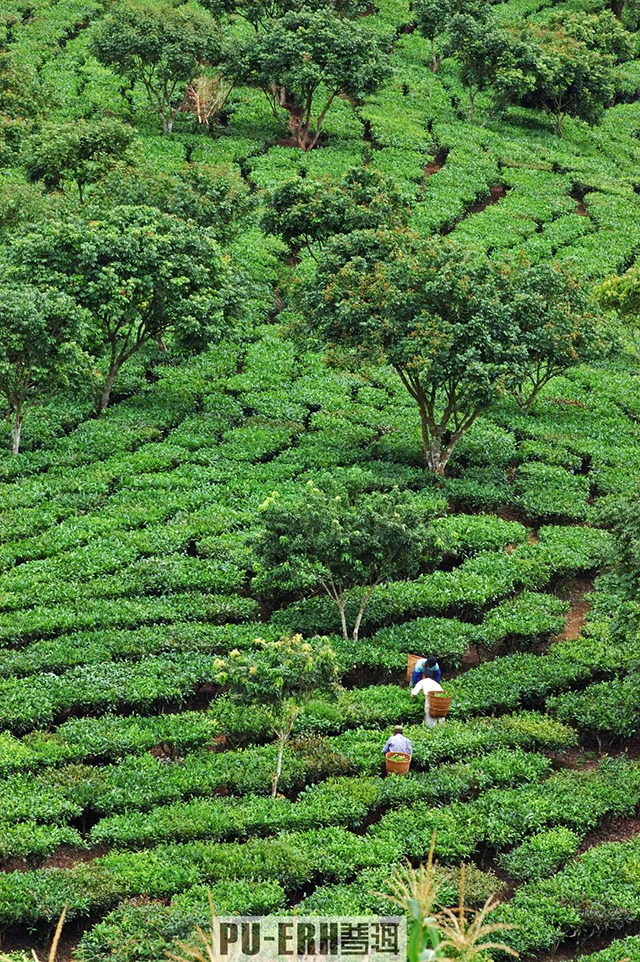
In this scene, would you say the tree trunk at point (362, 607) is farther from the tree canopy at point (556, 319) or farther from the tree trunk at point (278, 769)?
the tree canopy at point (556, 319)

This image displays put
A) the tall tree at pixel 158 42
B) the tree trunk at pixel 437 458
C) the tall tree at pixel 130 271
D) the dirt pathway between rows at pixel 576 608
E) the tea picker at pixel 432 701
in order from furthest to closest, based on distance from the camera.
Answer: the tall tree at pixel 158 42 < the tall tree at pixel 130 271 < the tree trunk at pixel 437 458 < the dirt pathway between rows at pixel 576 608 < the tea picker at pixel 432 701

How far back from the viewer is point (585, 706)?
2209 centimetres

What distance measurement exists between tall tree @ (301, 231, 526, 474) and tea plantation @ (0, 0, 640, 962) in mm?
97

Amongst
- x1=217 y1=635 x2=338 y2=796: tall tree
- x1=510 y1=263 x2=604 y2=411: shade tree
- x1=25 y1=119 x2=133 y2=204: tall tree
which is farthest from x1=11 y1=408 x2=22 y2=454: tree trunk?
x1=217 y1=635 x2=338 y2=796: tall tree

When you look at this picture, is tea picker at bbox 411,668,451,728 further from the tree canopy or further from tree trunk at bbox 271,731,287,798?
the tree canopy

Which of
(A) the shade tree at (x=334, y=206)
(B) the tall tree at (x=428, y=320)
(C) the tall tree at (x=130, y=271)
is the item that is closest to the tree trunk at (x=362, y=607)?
(B) the tall tree at (x=428, y=320)

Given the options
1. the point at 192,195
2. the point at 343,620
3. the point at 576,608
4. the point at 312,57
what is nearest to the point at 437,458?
the point at 576,608

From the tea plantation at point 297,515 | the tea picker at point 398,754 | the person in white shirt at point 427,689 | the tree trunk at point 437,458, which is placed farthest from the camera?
the tree trunk at point 437,458

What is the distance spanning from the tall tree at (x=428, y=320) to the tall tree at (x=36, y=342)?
605cm

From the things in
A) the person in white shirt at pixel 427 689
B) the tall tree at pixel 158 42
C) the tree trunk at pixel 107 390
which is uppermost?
the tall tree at pixel 158 42

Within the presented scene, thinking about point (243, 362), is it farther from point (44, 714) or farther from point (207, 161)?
point (44, 714)

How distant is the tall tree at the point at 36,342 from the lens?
28188 mm

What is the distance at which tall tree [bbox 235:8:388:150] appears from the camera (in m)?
47.4

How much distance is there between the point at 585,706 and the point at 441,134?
36.7 meters
